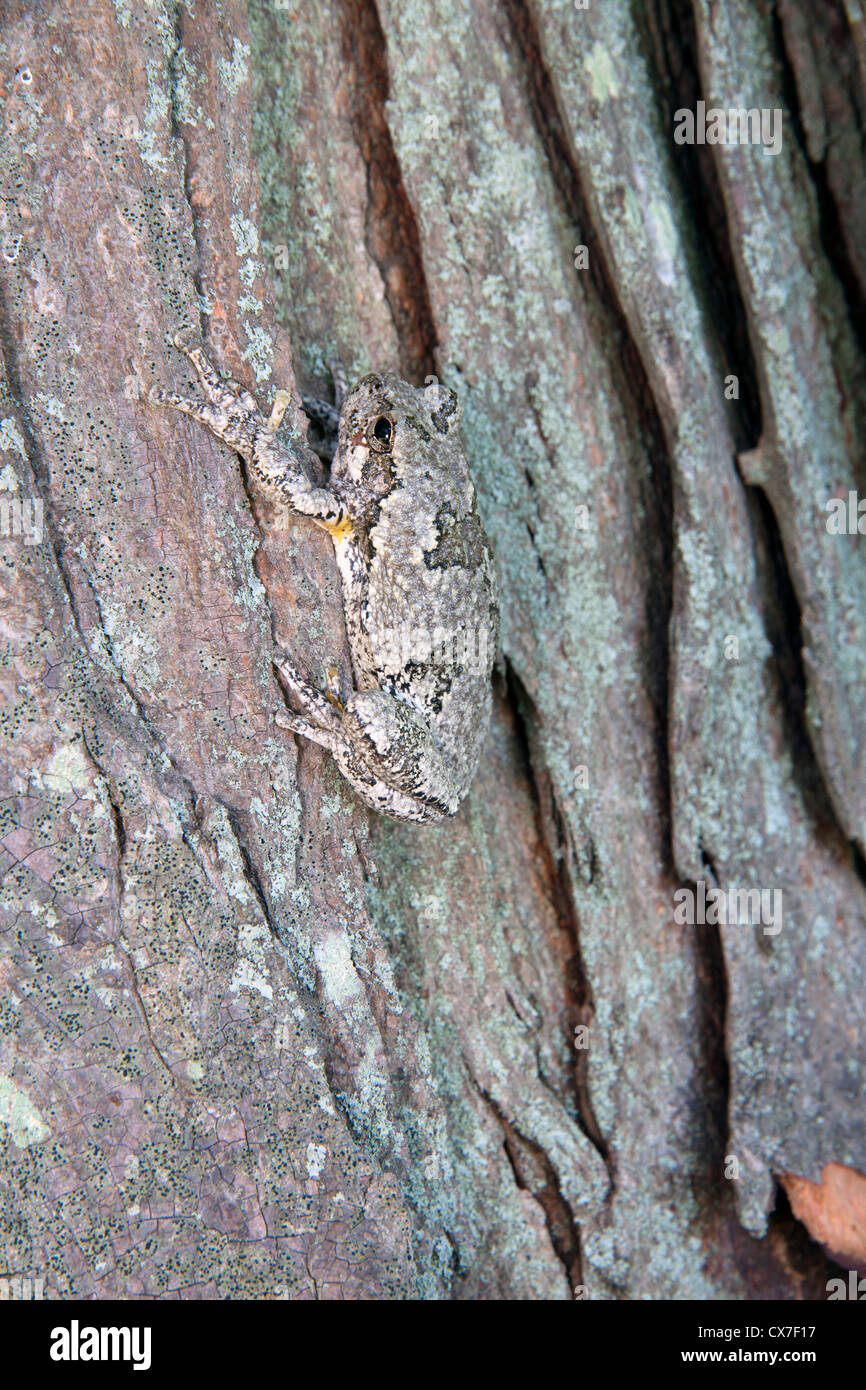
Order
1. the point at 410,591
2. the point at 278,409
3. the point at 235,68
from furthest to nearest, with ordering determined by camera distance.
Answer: the point at 410,591 → the point at 278,409 → the point at 235,68

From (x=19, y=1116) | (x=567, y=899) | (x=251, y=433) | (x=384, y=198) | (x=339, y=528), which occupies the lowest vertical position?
(x=19, y=1116)

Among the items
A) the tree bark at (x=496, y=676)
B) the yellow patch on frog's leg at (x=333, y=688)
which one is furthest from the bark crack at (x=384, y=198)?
the yellow patch on frog's leg at (x=333, y=688)

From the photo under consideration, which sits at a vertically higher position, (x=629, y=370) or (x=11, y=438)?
(x=629, y=370)

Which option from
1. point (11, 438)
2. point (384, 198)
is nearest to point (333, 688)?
point (11, 438)

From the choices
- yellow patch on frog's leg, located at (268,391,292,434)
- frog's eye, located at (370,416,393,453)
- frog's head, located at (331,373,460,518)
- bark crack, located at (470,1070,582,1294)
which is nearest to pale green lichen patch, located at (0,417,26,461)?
yellow patch on frog's leg, located at (268,391,292,434)

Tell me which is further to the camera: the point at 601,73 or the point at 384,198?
the point at 384,198

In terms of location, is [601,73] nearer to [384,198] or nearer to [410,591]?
[384,198]

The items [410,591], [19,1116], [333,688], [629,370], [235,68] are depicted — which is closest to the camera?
[19,1116]
